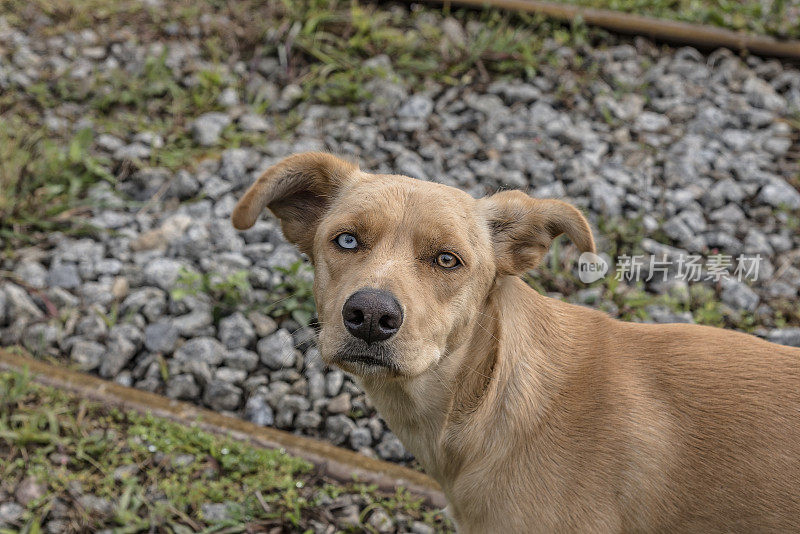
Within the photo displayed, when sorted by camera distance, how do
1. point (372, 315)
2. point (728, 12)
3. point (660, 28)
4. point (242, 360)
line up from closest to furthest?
point (372, 315)
point (242, 360)
point (660, 28)
point (728, 12)

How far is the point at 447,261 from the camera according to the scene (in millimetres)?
2768

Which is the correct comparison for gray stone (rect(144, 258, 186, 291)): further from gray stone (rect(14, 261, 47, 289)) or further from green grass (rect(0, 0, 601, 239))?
green grass (rect(0, 0, 601, 239))

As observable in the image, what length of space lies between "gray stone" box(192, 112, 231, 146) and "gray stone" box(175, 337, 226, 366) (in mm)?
1980

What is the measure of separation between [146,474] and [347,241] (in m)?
1.75

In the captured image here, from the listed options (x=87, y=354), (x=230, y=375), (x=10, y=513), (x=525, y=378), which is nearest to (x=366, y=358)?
(x=525, y=378)

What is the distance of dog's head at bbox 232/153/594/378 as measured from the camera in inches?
99.0

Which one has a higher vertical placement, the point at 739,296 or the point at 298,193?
the point at 298,193

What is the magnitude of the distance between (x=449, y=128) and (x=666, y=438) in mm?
3523

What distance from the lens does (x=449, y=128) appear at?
18.9 feet

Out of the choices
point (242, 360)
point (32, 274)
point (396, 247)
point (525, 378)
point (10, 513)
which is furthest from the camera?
point (32, 274)

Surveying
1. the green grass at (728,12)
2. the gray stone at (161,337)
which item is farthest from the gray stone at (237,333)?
the green grass at (728,12)

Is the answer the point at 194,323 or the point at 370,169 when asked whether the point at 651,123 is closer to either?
the point at 370,169

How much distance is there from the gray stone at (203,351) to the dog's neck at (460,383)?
148 centimetres

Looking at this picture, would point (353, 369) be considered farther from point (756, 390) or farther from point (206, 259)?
point (206, 259)
